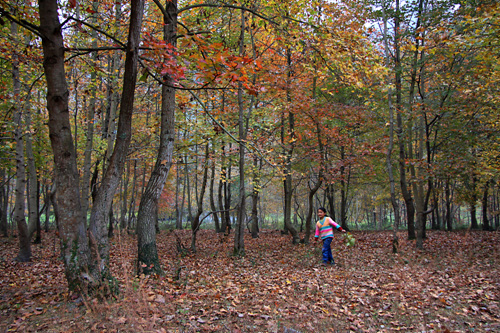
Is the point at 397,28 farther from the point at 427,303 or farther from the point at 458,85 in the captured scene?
the point at 427,303

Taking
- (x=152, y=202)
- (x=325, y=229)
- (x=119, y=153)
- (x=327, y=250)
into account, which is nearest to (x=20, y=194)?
(x=152, y=202)

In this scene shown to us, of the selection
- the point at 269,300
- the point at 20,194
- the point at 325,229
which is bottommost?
the point at 269,300

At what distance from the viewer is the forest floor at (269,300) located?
12.4 ft

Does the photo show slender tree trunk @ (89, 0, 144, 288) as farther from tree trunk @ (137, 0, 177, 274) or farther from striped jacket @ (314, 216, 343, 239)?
striped jacket @ (314, 216, 343, 239)

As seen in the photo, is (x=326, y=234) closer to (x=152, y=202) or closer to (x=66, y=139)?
(x=152, y=202)

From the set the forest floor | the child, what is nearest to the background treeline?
the forest floor

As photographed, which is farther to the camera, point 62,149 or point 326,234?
point 326,234

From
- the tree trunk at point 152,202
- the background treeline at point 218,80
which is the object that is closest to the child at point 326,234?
the background treeline at point 218,80

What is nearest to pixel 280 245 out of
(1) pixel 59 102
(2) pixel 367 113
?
(2) pixel 367 113

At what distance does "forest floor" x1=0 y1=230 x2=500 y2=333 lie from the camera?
3.79 m

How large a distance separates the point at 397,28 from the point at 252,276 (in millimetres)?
11321

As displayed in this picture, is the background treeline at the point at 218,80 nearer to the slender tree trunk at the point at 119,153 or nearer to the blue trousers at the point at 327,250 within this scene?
the slender tree trunk at the point at 119,153

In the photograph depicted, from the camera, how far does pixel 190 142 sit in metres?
11.0

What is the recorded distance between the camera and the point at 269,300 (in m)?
4.98
